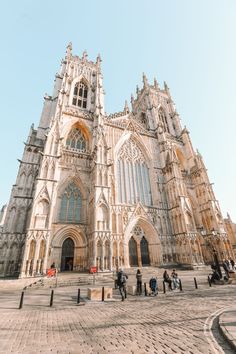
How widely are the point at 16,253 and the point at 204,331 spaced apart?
16.7 meters

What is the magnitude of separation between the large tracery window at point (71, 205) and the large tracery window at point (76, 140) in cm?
608

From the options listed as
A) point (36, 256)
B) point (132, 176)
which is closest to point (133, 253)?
point (132, 176)

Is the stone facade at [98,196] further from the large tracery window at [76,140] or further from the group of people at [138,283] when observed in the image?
the group of people at [138,283]

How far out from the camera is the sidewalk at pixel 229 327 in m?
3.56

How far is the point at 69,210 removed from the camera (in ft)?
61.0

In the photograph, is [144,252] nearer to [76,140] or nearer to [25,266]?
[25,266]

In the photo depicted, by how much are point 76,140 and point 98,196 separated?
10.4 meters

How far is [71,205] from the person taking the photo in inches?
744

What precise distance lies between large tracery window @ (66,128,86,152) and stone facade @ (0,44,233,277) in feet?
0.49

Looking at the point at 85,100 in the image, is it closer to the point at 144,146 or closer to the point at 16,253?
the point at 144,146

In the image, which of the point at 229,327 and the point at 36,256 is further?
the point at 36,256

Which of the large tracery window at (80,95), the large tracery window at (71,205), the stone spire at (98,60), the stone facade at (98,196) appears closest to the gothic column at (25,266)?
the stone facade at (98,196)

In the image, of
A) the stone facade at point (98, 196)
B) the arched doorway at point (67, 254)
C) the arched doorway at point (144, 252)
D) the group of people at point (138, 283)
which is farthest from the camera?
→ the arched doorway at point (144, 252)

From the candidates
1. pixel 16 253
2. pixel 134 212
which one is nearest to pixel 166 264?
pixel 134 212
